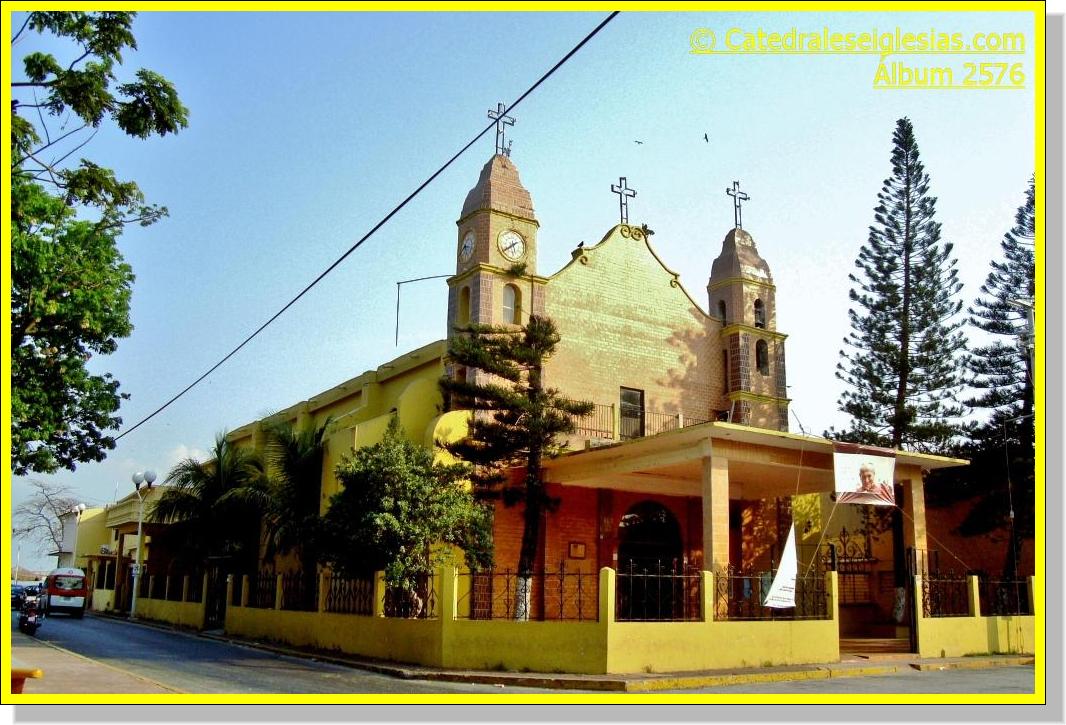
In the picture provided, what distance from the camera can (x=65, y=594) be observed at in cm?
3031

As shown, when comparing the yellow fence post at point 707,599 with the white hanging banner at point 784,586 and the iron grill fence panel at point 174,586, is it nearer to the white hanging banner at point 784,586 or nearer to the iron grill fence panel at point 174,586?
the white hanging banner at point 784,586

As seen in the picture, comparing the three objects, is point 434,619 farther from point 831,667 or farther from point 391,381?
point 391,381

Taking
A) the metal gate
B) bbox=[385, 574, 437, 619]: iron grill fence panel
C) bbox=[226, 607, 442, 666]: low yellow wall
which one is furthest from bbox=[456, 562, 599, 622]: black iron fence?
the metal gate

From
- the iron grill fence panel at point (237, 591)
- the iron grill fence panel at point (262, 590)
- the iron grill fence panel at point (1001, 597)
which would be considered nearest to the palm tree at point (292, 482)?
the iron grill fence panel at point (262, 590)

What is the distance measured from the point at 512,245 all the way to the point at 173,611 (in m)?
14.1

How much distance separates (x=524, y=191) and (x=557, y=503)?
745 cm

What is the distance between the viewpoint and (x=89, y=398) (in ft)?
56.7

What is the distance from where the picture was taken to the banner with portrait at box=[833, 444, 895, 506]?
1534 centimetres

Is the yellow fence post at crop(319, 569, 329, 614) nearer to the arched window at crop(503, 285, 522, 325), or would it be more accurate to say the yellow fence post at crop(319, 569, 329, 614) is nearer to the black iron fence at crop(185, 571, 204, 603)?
the arched window at crop(503, 285, 522, 325)

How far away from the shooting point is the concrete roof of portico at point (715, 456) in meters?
15.1

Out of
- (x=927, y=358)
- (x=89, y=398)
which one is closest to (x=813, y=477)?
(x=927, y=358)

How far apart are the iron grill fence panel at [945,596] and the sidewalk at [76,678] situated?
11.7m

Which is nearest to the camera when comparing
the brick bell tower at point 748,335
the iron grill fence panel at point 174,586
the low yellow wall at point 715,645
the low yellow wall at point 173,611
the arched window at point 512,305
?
the low yellow wall at point 715,645

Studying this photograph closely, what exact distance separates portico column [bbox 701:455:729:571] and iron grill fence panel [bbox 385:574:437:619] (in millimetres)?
4248
